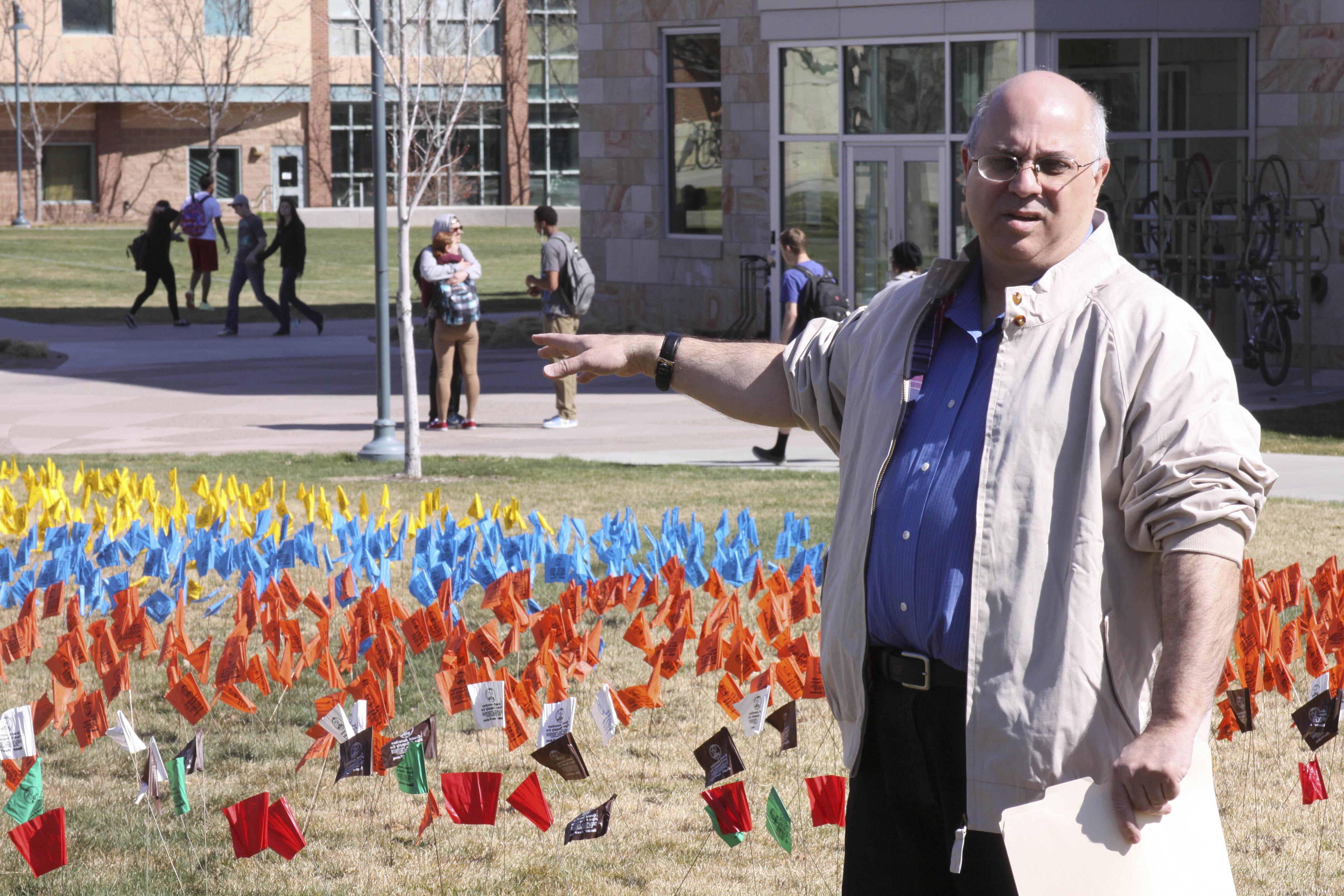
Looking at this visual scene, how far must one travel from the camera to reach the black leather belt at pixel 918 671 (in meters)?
2.69

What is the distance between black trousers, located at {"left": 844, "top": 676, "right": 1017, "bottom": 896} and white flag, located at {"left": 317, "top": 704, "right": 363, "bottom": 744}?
1.80 meters

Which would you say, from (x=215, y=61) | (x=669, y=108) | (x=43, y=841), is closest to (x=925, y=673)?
(x=43, y=841)

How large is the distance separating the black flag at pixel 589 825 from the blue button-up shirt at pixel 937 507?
1348 mm

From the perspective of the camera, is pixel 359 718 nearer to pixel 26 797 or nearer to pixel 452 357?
pixel 26 797

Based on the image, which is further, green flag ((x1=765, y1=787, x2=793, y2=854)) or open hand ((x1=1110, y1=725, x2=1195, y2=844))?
green flag ((x1=765, y1=787, x2=793, y2=854))

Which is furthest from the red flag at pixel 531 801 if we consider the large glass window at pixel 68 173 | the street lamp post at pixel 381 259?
the large glass window at pixel 68 173

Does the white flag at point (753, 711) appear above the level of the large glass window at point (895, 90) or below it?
below

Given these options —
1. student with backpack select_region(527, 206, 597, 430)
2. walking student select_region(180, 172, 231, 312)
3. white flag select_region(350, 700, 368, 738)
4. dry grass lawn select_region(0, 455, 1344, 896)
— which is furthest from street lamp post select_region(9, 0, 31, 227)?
white flag select_region(350, 700, 368, 738)

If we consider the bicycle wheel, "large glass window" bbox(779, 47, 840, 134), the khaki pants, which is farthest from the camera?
"large glass window" bbox(779, 47, 840, 134)

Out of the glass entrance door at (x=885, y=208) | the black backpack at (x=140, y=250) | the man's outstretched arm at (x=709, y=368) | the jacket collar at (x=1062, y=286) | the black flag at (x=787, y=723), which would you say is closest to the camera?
the jacket collar at (x=1062, y=286)

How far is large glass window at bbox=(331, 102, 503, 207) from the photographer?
5619 cm

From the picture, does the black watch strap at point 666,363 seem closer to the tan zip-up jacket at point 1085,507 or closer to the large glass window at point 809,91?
the tan zip-up jacket at point 1085,507

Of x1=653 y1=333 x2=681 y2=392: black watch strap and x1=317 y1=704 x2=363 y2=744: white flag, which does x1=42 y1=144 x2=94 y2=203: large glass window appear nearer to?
x1=317 y1=704 x2=363 y2=744: white flag

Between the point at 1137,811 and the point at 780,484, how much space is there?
8424 millimetres
